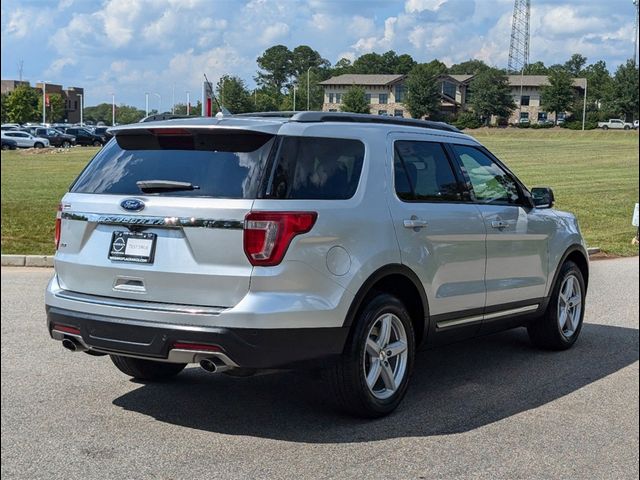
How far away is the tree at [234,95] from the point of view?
8.59 m

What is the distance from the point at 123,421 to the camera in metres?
5.11

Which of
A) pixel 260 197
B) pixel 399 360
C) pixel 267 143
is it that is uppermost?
pixel 267 143

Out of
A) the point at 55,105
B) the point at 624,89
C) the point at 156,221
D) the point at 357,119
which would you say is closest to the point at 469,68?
the point at 624,89

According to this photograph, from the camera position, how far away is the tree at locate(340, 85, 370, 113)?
8.13 meters

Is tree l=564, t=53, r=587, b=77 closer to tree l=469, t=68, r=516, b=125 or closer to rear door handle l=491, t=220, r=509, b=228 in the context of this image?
tree l=469, t=68, r=516, b=125

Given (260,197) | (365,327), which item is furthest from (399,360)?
(260,197)

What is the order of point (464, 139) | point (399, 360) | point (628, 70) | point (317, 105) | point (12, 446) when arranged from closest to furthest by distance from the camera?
point (12, 446), point (399, 360), point (464, 139), point (317, 105), point (628, 70)

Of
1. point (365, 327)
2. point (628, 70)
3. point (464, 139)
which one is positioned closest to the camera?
point (365, 327)

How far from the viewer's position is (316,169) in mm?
4969

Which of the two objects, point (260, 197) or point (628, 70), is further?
point (628, 70)

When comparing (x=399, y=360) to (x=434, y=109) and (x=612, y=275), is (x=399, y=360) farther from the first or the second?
(x=612, y=275)

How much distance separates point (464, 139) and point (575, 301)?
2.10 meters

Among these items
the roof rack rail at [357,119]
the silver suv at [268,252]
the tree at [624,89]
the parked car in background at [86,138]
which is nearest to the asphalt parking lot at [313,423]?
the silver suv at [268,252]

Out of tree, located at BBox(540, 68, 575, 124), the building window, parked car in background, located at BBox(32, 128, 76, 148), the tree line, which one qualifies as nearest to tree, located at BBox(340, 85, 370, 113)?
the tree line
